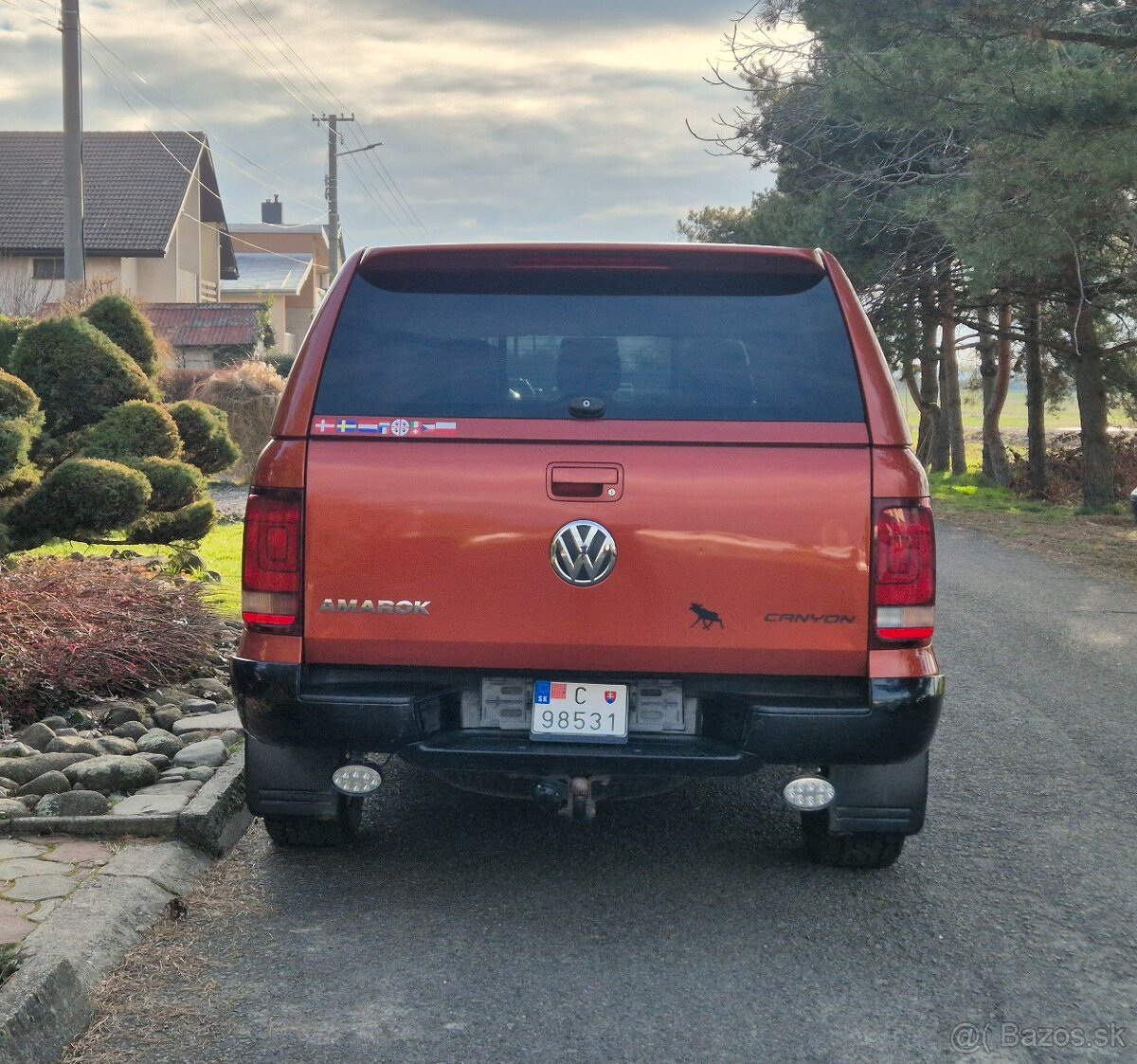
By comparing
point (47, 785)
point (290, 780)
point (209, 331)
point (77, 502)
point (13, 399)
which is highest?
point (209, 331)

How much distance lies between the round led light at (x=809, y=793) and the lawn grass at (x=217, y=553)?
18.7ft

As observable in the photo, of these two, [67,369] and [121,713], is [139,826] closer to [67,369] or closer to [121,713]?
[121,713]

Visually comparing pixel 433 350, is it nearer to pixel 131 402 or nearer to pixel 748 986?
pixel 748 986

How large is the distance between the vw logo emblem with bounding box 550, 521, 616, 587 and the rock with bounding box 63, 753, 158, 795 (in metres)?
2.30

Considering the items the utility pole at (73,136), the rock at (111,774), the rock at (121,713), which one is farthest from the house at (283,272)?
the rock at (111,774)

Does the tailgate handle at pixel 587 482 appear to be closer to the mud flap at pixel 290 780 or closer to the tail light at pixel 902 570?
the tail light at pixel 902 570

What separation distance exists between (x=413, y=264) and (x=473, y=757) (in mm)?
1535

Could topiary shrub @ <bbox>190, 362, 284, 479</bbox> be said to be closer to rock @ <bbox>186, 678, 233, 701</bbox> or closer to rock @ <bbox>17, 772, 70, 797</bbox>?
rock @ <bbox>186, 678, 233, 701</bbox>

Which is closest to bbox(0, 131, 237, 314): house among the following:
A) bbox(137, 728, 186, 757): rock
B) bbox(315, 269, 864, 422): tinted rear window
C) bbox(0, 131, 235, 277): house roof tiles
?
bbox(0, 131, 235, 277): house roof tiles

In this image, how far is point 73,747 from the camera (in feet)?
19.8

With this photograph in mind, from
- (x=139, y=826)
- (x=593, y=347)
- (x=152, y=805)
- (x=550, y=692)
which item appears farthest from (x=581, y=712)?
(x=152, y=805)

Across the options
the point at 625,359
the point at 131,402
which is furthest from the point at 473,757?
the point at 131,402

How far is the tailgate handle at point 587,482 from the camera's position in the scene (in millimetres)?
4172

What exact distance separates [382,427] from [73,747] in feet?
8.60
